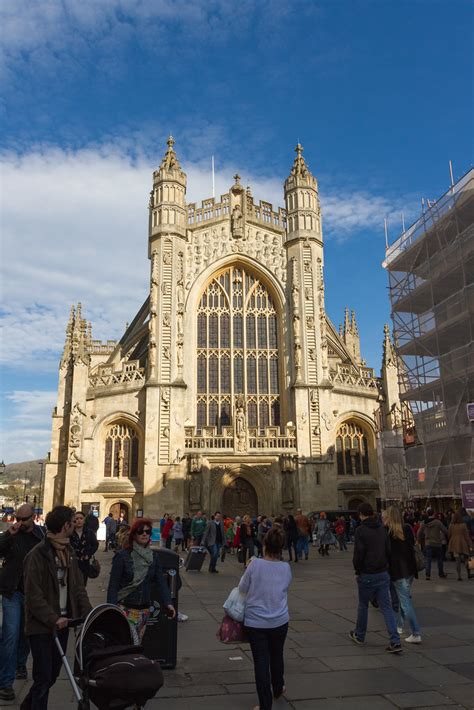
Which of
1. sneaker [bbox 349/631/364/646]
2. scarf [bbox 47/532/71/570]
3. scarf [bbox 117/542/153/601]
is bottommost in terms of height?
sneaker [bbox 349/631/364/646]

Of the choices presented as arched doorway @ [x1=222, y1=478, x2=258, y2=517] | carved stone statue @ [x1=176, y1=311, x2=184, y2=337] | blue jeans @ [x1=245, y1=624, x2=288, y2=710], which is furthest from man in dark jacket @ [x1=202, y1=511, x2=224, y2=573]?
carved stone statue @ [x1=176, y1=311, x2=184, y2=337]

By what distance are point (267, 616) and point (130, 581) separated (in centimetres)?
137

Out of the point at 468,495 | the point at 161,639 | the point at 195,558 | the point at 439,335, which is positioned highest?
the point at 439,335

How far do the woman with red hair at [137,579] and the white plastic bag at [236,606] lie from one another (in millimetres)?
670

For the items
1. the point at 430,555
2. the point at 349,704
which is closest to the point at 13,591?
the point at 349,704

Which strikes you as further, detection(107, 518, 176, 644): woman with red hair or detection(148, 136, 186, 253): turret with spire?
detection(148, 136, 186, 253): turret with spire

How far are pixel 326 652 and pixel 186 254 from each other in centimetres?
2575

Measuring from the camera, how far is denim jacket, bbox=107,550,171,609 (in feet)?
17.5

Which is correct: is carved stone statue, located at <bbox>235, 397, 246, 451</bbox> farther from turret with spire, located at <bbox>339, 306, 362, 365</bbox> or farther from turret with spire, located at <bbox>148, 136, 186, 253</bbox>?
→ turret with spire, located at <bbox>339, 306, 362, 365</bbox>

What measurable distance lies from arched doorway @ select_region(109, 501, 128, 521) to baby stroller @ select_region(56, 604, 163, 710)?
25.2 m

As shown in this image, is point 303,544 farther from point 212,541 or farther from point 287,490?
point 287,490

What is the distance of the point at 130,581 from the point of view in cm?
540

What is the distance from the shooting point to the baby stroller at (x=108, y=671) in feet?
11.8

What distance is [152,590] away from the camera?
571 centimetres
